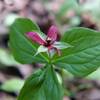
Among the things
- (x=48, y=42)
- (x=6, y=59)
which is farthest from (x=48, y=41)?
(x=6, y=59)

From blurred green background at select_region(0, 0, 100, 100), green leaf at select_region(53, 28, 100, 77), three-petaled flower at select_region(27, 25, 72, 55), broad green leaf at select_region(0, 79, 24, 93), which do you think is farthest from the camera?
blurred green background at select_region(0, 0, 100, 100)

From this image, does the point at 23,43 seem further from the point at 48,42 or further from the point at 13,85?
the point at 13,85

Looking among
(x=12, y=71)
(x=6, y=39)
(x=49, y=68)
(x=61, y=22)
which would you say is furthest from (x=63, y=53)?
(x=61, y=22)

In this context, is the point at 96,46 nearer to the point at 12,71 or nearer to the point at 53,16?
the point at 12,71

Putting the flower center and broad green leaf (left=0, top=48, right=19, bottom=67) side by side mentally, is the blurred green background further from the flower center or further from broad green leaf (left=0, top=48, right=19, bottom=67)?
the flower center

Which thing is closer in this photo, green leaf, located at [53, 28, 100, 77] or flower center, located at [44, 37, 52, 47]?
flower center, located at [44, 37, 52, 47]

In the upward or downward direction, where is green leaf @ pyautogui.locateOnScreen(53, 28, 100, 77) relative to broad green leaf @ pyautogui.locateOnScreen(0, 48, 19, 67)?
upward

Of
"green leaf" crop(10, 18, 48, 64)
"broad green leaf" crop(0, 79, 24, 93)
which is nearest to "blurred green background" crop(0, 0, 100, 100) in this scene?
"broad green leaf" crop(0, 79, 24, 93)

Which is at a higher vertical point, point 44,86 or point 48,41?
point 48,41
